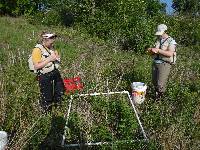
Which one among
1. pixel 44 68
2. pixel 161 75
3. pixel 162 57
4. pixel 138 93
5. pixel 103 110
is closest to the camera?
pixel 103 110

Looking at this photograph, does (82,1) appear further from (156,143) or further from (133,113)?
(156,143)

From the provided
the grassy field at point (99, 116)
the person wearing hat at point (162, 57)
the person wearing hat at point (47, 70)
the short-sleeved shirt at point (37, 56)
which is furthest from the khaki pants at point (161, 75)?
the short-sleeved shirt at point (37, 56)

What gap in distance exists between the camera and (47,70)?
7047 millimetres

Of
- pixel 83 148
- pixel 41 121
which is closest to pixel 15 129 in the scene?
A: pixel 41 121

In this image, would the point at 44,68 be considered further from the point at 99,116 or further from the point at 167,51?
the point at 167,51

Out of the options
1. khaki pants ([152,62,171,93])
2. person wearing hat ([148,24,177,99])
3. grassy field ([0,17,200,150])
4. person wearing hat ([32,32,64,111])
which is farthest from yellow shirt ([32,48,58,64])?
khaki pants ([152,62,171,93])

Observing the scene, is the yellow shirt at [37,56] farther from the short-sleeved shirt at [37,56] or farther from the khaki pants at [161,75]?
the khaki pants at [161,75]

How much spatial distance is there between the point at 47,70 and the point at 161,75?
2103mm

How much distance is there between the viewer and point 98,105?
22.9 feet

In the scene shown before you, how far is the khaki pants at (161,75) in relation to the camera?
775cm

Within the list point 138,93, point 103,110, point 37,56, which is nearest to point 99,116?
point 103,110

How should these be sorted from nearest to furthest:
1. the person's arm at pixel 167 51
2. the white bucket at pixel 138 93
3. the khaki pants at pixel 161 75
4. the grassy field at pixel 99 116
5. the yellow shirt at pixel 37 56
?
the grassy field at pixel 99 116
the yellow shirt at pixel 37 56
the person's arm at pixel 167 51
the khaki pants at pixel 161 75
the white bucket at pixel 138 93

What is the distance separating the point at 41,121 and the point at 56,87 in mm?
989

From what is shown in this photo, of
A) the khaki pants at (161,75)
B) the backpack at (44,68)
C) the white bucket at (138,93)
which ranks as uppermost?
the backpack at (44,68)
